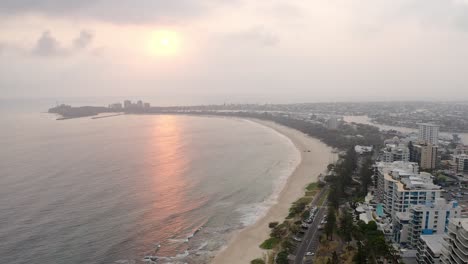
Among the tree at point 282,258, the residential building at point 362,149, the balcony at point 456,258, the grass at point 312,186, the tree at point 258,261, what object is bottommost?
the tree at point 258,261

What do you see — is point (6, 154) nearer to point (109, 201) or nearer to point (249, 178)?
point (109, 201)

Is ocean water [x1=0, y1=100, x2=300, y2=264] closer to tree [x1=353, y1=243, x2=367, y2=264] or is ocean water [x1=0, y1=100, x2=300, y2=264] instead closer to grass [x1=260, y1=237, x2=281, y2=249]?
grass [x1=260, y1=237, x2=281, y2=249]

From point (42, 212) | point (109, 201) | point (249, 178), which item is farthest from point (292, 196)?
point (42, 212)

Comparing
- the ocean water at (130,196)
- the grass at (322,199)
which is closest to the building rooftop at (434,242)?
the grass at (322,199)

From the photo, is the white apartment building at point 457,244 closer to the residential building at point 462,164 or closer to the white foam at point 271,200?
the white foam at point 271,200

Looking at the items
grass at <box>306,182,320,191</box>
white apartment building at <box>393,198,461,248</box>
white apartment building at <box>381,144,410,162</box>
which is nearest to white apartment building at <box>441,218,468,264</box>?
white apartment building at <box>393,198,461,248</box>

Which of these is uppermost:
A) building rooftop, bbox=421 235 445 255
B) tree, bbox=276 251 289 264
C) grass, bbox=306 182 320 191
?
building rooftop, bbox=421 235 445 255

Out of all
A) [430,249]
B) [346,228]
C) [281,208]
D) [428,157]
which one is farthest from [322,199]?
[428,157]
